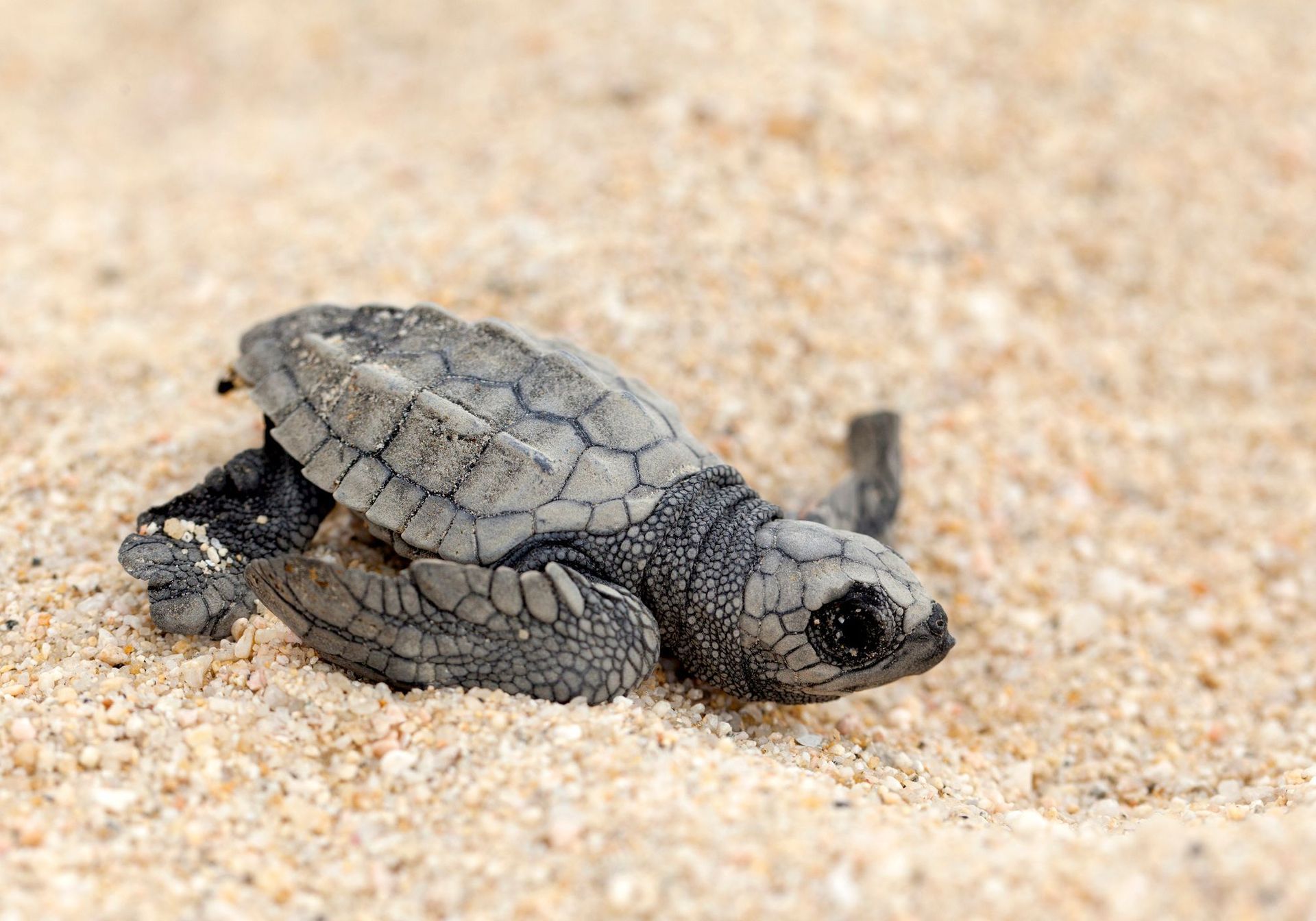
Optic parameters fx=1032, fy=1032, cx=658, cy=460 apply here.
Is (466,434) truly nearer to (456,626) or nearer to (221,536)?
(456,626)

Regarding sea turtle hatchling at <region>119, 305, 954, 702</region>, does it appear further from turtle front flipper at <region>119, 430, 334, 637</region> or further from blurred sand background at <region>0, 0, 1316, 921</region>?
blurred sand background at <region>0, 0, 1316, 921</region>

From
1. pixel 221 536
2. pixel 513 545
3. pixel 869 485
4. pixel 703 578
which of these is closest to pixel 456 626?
pixel 513 545

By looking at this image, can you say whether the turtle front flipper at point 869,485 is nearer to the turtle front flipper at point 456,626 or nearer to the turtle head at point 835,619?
the turtle head at point 835,619

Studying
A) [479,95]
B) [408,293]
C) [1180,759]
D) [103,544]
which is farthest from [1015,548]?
[479,95]

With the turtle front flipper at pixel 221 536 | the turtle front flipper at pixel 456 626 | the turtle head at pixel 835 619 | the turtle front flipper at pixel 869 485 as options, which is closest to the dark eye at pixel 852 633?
the turtle head at pixel 835 619

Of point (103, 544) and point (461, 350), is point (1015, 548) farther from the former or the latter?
point (103, 544)

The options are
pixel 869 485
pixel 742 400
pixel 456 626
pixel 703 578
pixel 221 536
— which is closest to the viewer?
pixel 456 626
